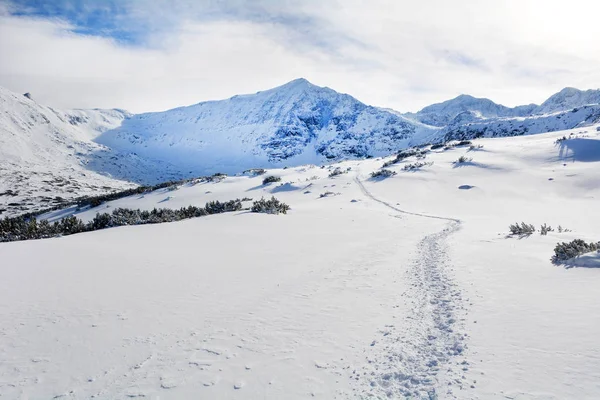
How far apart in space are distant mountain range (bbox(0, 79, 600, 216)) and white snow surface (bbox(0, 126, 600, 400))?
5521cm

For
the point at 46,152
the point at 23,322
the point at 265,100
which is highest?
the point at 265,100

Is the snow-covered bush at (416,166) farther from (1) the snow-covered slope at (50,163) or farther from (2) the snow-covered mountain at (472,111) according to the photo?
(2) the snow-covered mountain at (472,111)

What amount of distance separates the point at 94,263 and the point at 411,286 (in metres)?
7.10

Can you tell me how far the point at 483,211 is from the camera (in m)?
18.3

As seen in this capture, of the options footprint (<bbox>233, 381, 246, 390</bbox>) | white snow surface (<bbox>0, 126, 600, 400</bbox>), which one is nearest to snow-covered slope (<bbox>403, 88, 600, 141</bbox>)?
white snow surface (<bbox>0, 126, 600, 400</bbox>)

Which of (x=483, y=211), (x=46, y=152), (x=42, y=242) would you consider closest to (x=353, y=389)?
(x=42, y=242)

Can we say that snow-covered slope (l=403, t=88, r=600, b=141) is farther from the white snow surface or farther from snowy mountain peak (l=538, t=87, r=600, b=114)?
the white snow surface

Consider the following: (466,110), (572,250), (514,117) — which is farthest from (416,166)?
(466,110)

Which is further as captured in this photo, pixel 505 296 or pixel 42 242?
pixel 42 242

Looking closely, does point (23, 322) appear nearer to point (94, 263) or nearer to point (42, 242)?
Answer: point (94, 263)

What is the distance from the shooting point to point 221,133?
15150 centimetres

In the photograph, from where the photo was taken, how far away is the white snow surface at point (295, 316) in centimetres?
342

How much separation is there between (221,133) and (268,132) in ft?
86.9

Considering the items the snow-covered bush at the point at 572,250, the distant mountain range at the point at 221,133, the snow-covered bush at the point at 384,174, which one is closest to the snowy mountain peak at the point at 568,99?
the distant mountain range at the point at 221,133
